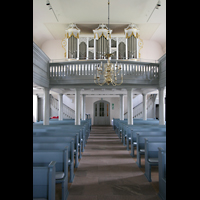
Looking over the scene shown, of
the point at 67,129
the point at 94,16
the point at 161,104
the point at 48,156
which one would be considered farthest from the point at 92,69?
the point at 48,156

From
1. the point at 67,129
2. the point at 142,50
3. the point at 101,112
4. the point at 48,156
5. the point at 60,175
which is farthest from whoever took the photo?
the point at 101,112

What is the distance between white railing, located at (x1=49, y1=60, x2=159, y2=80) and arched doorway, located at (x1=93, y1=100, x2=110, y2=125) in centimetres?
1085

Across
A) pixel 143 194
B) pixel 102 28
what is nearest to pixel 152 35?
pixel 102 28

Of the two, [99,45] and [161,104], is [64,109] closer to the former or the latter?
[99,45]

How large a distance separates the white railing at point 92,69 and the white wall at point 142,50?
18.0 ft

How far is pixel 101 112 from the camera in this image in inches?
855

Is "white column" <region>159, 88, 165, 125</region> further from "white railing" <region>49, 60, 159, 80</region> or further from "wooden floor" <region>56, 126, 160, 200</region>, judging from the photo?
"wooden floor" <region>56, 126, 160, 200</region>

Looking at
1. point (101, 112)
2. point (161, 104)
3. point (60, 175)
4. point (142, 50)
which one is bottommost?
point (60, 175)

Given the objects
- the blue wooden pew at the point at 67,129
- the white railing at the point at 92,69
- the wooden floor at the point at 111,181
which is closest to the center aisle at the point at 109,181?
the wooden floor at the point at 111,181

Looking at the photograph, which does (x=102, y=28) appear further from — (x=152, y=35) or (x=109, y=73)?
(x=109, y=73)

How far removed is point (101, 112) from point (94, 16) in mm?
10844

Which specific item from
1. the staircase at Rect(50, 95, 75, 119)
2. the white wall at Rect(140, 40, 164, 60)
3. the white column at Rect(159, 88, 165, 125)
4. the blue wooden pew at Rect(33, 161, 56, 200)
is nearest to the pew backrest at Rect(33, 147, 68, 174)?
the blue wooden pew at Rect(33, 161, 56, 200)
